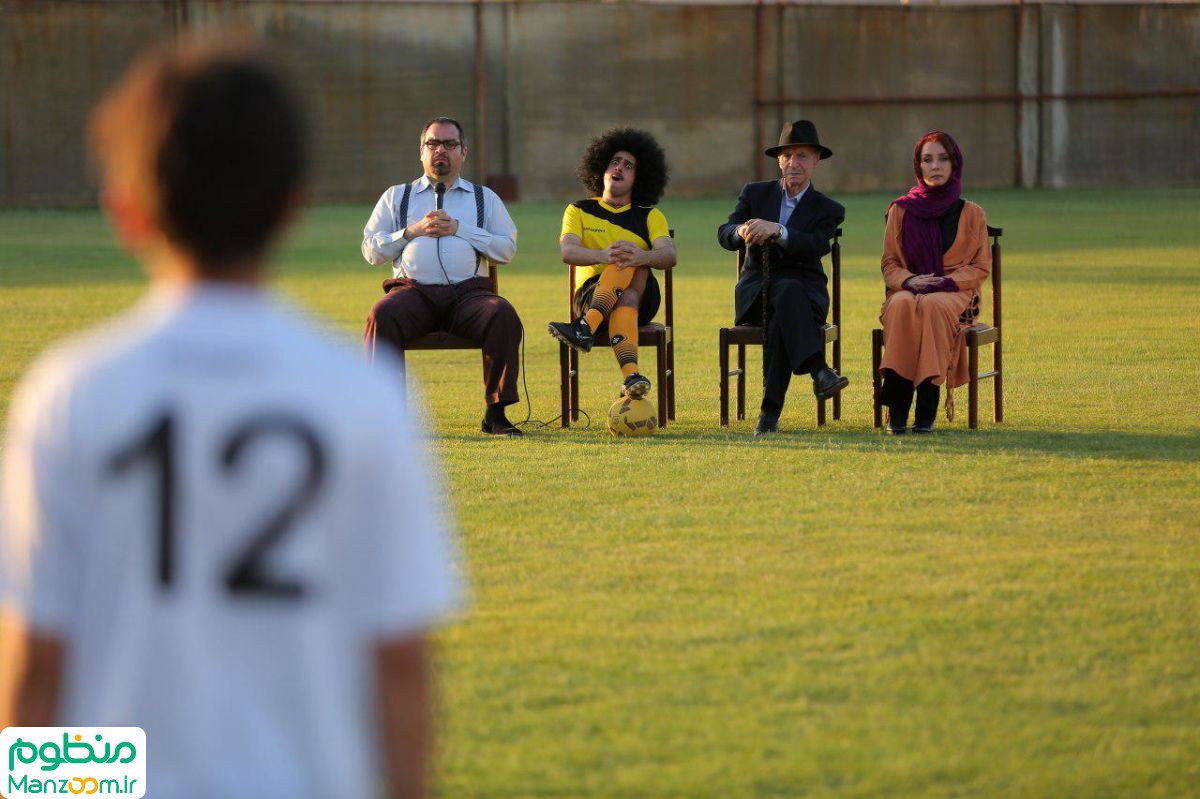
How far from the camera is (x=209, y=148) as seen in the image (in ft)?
5.10

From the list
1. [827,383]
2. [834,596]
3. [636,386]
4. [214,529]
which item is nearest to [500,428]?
[636,386]

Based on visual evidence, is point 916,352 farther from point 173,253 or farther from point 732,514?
point 173,253

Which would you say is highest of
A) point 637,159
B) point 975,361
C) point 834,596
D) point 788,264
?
point 637,159

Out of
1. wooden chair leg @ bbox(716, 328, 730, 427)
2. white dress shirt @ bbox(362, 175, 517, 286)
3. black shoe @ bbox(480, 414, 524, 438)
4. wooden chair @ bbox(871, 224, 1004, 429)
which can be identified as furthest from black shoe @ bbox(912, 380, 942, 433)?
white dress shirt @ bbox(362, 175, 517, 286)

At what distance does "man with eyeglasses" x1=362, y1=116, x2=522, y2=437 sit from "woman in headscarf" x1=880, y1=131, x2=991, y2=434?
1.68 m

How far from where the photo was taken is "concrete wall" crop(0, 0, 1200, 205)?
28.6m

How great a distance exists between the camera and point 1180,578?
16.6 ft

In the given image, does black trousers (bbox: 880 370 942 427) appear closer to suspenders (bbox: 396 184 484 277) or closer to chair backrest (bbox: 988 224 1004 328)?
chair backrest (bbox: 988 224 1004 328)

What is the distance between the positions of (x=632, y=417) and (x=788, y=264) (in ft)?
3.65

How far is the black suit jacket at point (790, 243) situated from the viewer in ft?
26.9

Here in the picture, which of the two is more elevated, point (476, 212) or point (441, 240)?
point (476, 212)

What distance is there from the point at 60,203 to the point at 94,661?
1087 inches

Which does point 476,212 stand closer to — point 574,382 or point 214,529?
point 574,382

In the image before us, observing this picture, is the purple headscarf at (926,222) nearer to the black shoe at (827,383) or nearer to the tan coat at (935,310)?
the tan coat at (935,310)
